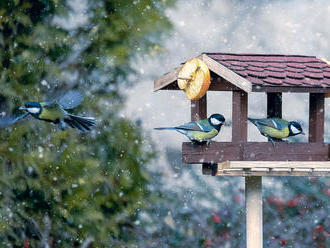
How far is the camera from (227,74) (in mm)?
3908

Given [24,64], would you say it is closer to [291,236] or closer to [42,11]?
[42,11]

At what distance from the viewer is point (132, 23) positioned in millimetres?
6211

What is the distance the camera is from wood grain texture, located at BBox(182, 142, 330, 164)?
3.94 metres

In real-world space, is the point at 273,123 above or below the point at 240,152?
above

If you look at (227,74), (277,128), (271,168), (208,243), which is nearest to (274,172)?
(271,168)

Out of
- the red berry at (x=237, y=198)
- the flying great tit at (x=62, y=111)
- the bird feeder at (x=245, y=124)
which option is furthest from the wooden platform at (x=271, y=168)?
the red berry at (x=237, y=198)

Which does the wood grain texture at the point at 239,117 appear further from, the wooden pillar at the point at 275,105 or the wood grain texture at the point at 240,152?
the wooden pillar at the point at 275,105

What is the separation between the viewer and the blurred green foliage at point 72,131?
5.92 meters

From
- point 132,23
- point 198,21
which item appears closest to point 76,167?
point 132,23

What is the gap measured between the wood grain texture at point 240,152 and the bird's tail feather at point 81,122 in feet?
4.05

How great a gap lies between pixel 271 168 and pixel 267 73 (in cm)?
57

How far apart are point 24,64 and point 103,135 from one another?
0.97 metres

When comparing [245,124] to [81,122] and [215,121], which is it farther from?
[81,122]

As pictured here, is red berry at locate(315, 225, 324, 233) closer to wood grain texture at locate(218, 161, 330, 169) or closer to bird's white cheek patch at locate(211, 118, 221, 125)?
wood grain texture at locate(218, 161, 330, 169)
